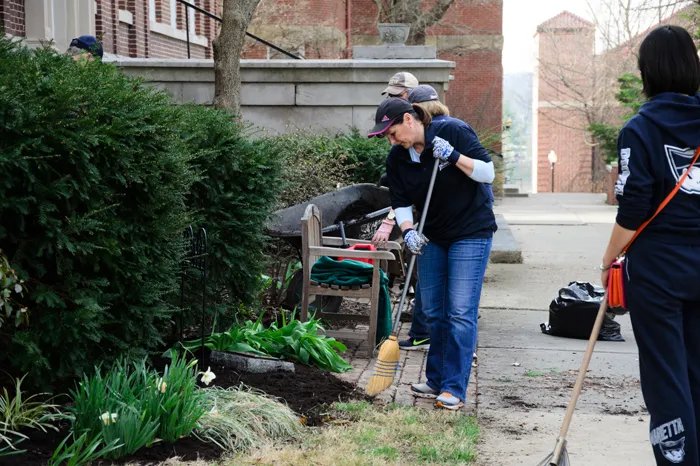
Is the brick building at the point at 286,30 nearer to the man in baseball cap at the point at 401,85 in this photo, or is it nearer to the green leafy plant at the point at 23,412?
the man in baseball cap at the point at 401,85

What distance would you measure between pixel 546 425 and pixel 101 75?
323 cm

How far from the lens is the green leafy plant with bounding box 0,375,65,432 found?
15.1ft

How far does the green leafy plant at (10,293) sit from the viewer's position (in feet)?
14.1

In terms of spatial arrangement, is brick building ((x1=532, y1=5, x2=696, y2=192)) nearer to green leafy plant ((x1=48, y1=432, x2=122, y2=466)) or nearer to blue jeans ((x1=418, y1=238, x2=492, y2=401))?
blue jeans ((x1=418, y1=238, x2=492, y2=401))

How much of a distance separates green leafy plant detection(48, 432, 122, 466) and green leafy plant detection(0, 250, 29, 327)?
60 cm

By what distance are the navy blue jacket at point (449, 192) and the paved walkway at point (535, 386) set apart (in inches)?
43.6

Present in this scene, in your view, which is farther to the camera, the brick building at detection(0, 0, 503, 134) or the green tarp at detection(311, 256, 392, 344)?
the brick building at detection(0, 0, 503, 134)

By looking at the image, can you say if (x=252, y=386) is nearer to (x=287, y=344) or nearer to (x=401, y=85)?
(x=287, y=344)

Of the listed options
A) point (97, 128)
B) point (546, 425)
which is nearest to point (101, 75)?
point (97, 128)

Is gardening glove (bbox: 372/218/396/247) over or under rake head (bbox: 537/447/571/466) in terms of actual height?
over

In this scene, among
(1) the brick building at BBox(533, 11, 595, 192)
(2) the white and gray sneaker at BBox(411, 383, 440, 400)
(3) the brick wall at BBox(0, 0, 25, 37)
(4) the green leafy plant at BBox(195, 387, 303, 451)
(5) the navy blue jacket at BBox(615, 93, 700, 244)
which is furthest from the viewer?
(1) the brick building at BBox(533, 11, 595, 192)

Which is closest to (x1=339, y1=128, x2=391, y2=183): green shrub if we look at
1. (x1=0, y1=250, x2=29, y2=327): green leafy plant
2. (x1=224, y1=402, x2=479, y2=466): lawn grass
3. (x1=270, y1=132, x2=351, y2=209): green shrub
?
(x1=270, y1=132, x2=351, y2=209): green shrub

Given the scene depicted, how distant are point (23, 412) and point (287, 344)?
241cm

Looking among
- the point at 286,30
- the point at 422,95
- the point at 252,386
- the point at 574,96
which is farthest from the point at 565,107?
the point at 252,386
